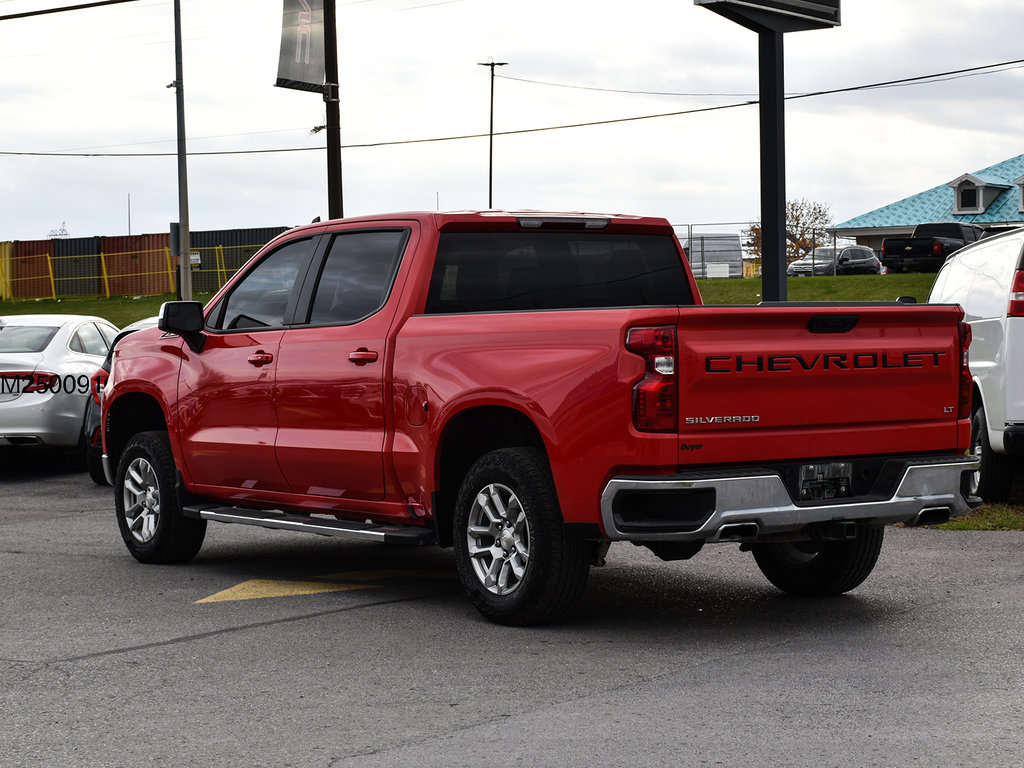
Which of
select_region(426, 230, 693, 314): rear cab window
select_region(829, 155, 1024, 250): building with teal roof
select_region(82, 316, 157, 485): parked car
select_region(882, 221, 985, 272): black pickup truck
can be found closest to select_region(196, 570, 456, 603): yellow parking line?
select_region(426, 230, 693, 314): rear cab window

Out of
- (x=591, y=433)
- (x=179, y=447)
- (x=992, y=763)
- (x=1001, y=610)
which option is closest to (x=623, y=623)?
(x=591, y=433)

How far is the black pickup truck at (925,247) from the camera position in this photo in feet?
148

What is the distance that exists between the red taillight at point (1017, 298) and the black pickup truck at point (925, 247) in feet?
116

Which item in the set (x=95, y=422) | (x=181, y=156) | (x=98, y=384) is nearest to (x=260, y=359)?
(x=98, y=384)

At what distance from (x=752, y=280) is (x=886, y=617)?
128 ft

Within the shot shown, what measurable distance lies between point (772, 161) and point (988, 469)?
3.28m

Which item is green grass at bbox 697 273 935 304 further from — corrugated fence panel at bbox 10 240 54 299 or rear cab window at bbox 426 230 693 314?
corrugated fence panel at bbox 10 240 54 299

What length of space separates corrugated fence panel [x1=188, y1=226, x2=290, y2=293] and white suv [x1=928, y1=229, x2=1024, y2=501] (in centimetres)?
4802

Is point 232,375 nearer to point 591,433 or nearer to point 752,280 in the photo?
point 591,433

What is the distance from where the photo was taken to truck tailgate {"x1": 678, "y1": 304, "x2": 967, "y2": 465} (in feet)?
20.8

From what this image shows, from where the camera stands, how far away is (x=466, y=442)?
24.6ft

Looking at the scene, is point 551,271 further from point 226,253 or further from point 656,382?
point 226,253

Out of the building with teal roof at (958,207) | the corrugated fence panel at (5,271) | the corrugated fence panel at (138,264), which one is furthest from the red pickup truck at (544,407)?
the corrugated fence panel at (5,271)

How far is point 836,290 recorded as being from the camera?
38.3 m
